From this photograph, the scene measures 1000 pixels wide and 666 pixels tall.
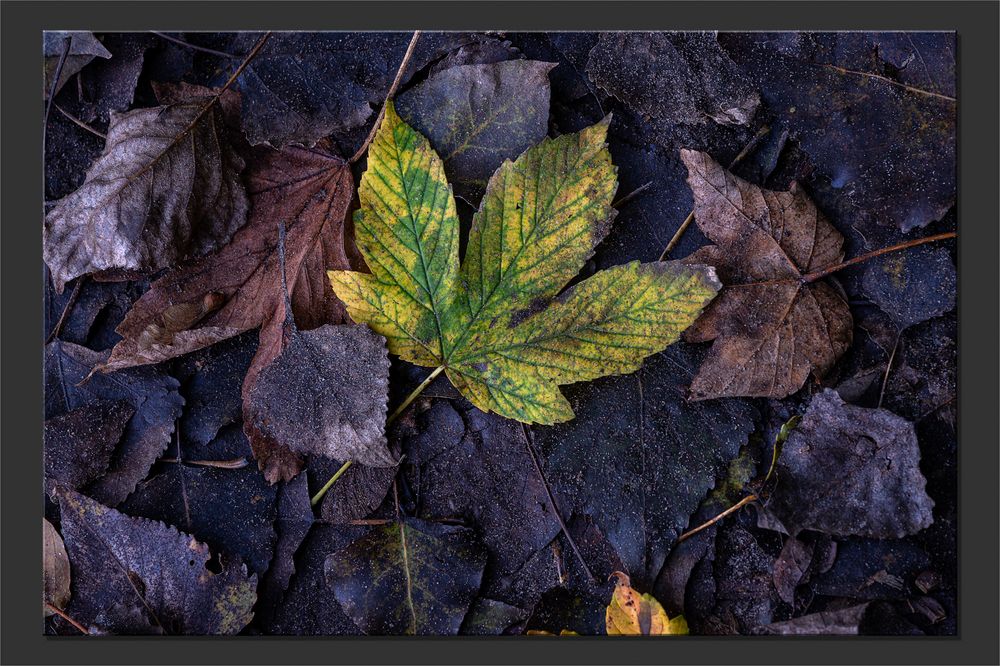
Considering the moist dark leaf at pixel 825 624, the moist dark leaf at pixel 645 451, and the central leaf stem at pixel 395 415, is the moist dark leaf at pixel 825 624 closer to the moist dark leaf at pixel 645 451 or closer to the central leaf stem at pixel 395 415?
the moist dark leaf at pixel 645 451

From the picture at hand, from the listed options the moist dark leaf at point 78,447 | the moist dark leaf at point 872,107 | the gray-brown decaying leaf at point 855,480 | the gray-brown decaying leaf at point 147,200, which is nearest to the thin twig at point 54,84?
the gray-brown decaying leaf at point 147,200

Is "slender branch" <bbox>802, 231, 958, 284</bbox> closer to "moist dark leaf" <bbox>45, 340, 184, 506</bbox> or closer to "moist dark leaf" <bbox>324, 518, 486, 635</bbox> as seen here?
"moist dark leaf" <bbox>324, 518, 486, 635</bbox>

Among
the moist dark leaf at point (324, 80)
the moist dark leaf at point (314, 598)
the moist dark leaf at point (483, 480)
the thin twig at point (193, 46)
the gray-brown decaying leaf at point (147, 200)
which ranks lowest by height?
the moist dark leaf at point (314, 598)

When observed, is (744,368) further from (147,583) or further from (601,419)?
(147,583)

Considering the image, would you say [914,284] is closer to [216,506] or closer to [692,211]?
[692,211]

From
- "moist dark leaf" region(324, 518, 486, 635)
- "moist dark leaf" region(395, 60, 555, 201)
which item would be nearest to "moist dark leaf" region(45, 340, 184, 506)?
"moist dark leaf" region(324, 518, 486, 635)

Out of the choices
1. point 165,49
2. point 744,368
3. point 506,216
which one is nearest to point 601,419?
point 744,368
